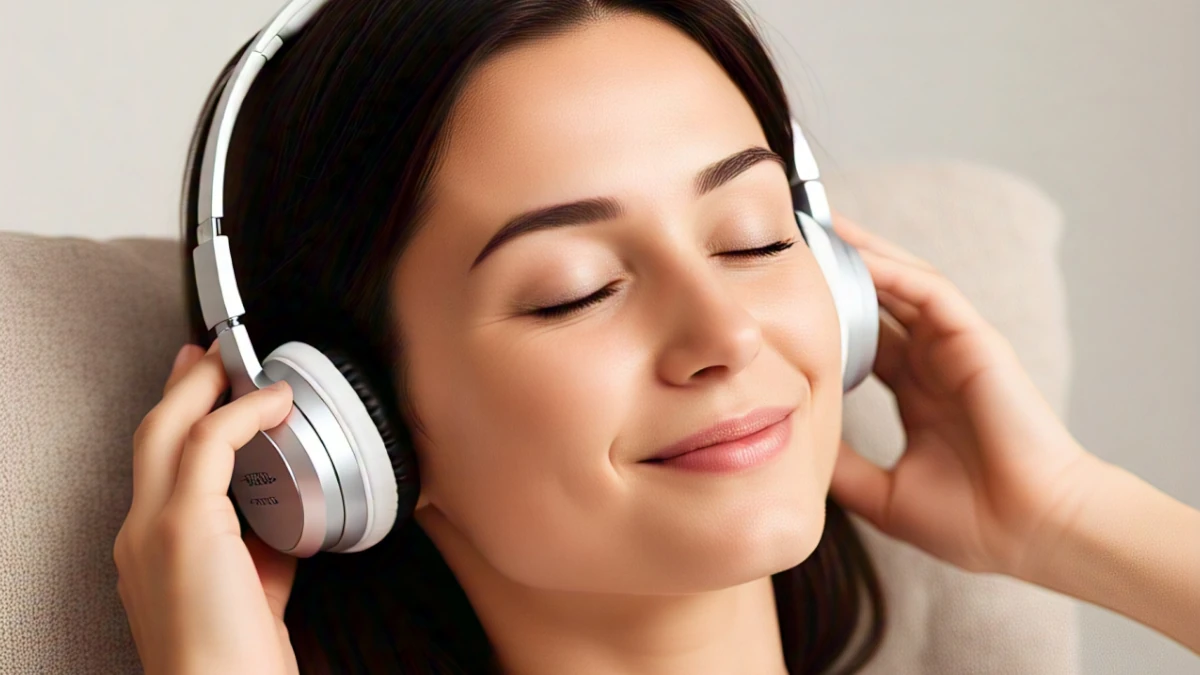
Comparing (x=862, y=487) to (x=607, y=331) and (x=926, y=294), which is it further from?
(x=607, y=331)

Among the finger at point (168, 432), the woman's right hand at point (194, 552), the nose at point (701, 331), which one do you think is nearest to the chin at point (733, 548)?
the nose at point (701, 331)

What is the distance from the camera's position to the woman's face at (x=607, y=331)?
1.16m

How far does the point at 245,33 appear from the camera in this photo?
2.43 meters

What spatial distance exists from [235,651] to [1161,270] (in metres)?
1.81

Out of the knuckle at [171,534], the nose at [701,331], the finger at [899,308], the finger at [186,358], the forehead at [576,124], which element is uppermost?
the forehead at [576,124]

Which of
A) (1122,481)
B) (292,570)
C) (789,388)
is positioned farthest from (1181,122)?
(292,570)

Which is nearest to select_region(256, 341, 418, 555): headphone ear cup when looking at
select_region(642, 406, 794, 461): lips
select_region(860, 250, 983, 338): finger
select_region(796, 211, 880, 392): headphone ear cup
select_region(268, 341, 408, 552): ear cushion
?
select_region(268, 341, 408, 552): ear cushion

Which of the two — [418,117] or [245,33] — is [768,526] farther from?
[245,33]

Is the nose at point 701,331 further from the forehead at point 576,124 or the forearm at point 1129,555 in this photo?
the forearm at point 1129,555

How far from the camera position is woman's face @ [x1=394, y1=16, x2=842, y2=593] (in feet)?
3.80

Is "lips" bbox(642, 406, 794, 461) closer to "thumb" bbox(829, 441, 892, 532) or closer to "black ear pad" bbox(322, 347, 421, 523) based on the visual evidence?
"black ear pad" bbox(322, 347, 421, 523)

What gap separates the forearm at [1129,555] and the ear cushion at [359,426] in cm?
83

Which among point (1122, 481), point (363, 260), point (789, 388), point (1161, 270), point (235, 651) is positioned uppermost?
point (363, 260)

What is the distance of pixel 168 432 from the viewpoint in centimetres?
126
